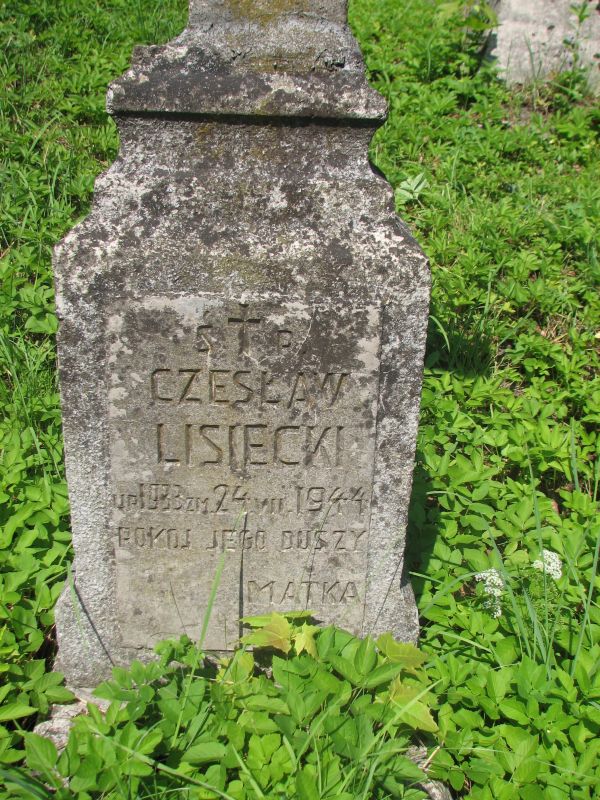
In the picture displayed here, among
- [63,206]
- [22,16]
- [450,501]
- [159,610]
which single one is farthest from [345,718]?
[22,16]

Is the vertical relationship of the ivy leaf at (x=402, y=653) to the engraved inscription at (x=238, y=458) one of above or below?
below

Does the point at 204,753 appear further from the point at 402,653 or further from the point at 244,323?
the point at 244,323

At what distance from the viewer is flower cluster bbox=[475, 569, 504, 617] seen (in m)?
2.31

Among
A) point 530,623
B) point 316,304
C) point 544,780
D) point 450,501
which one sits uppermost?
point 316,304

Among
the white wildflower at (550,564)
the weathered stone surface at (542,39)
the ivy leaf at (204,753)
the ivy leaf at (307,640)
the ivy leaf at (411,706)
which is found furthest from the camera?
the weathered stone surface at (542,39)

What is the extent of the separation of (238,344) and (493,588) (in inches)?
44.0

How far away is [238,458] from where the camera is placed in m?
1.97

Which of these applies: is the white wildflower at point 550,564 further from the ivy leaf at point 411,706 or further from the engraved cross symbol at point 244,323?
the engraved cross symbol at point 244,323

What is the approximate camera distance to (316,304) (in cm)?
182

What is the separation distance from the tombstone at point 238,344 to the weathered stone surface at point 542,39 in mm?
4202

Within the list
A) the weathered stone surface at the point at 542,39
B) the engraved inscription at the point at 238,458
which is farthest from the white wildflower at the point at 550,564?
the weathered stone surface at the point at 542,39

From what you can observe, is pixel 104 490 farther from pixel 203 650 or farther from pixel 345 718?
pixel 345 718

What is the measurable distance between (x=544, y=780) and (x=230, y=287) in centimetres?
138

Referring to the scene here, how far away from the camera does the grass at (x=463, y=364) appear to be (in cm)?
199
